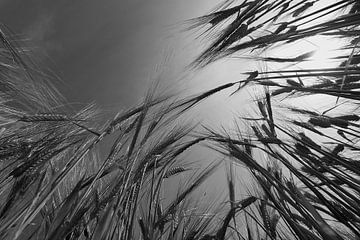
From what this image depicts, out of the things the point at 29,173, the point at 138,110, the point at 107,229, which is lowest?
the point at 107,229

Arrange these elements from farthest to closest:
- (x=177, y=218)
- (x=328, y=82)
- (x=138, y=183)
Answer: (x=177, y=218) → (x=328, y=82) → (x=138, y=183)

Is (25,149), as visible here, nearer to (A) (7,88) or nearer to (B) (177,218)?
(A) (7,88)

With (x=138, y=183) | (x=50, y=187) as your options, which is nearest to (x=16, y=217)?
(x=50, y=187)

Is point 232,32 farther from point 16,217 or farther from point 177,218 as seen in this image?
point 177,218

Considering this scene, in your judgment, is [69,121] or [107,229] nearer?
[107,229]

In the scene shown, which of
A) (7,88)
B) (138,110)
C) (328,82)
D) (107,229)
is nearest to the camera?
(107,229)

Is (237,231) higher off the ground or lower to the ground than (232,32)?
lower

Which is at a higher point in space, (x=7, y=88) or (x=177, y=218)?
(x=7, y=88)

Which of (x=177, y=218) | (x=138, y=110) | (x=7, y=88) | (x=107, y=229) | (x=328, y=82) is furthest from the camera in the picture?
(x=177, y=218)

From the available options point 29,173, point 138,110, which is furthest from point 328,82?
point 29,173
